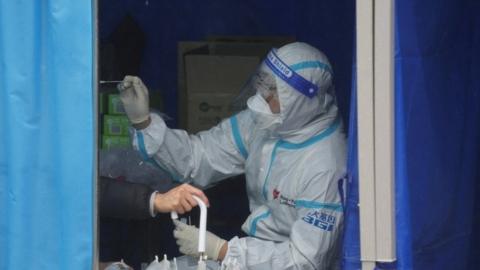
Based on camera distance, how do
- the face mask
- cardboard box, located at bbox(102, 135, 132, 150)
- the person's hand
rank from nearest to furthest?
the person's hand
the face mask
cardboard box, located at bbox(102, 135, 132, 150)

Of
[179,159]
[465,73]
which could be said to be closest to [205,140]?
[179,159]

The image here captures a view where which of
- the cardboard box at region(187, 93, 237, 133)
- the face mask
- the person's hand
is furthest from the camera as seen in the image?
the cardboard box at region(187, 93, 237, 133)

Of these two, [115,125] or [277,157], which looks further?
[115,125]

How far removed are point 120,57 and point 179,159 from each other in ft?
2.33

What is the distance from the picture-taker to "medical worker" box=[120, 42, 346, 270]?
2936mm

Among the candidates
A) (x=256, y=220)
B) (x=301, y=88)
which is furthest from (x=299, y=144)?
(x=256, y=220)

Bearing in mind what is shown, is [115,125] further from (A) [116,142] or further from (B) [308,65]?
(B) [308,65]

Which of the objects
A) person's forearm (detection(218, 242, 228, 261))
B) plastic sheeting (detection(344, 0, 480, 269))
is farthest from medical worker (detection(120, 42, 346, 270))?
plastic sheeting (detection(344, 0, 480, 269))

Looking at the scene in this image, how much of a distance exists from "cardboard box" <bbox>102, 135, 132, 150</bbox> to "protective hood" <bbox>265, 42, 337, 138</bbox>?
68 centimetres

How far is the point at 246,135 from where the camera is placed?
3.38 m

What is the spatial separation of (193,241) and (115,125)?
29.9 inches

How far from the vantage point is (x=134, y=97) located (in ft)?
10.4

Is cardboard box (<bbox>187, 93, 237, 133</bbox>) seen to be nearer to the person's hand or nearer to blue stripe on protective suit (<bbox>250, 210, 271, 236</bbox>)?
blue stripe on protective suit (<bbox>250, 210, 271, 236</bbox>)

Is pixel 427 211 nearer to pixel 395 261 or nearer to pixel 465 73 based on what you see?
pixel 395 261
